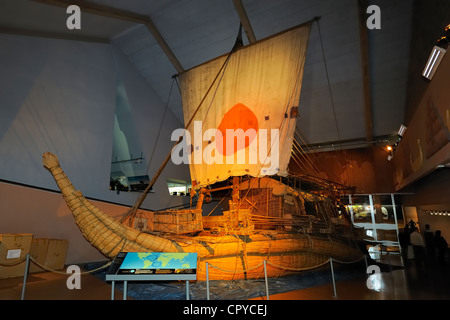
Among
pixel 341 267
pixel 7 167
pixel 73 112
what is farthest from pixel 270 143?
pixel 7 167

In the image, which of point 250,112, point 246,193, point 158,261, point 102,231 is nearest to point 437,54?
point 250,112

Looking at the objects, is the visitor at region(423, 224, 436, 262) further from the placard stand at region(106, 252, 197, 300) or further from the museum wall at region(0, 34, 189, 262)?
the museum wall at region(0, 34, 189, 262)

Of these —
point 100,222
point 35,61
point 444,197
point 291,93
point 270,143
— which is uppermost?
point 35,61

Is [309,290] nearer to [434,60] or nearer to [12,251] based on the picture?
[434,60]

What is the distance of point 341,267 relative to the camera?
7.44 meters

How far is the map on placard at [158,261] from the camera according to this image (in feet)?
9.74

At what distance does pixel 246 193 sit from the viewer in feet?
24.8

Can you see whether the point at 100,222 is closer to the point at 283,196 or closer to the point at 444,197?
the point at 283,196

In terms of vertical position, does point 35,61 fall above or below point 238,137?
above

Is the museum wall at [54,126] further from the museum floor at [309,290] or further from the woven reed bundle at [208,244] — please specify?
the woven reed bundle at [208,244]

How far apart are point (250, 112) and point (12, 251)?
6661 mm

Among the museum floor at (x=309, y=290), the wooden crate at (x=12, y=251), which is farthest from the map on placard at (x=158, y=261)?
the wooden crate at (x=12, y=251)

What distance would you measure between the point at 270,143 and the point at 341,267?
4.21 meters

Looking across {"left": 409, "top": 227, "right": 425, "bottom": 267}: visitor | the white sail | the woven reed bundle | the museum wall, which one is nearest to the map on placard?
the woven reed bundle
